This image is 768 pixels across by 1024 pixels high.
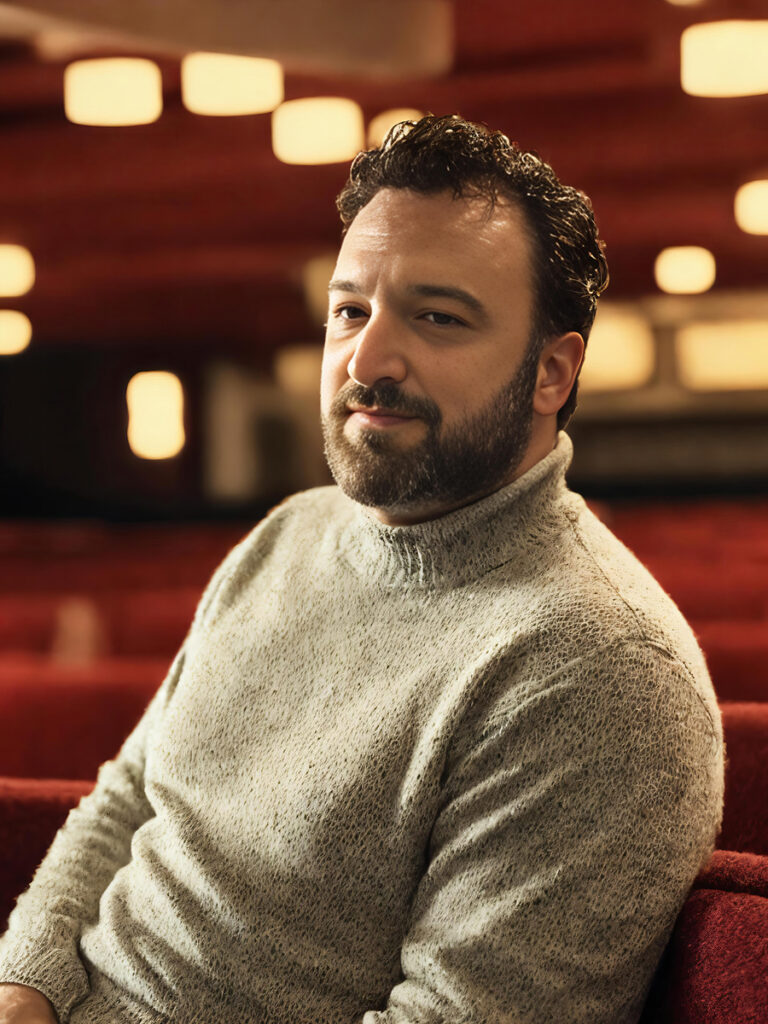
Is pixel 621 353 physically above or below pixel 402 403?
below

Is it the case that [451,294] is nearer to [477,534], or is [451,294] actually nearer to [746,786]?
[477,534]

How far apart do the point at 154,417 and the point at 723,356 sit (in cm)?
475

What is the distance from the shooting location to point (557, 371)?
1214mm

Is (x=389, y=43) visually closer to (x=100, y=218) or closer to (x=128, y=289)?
(x=100, y=218)

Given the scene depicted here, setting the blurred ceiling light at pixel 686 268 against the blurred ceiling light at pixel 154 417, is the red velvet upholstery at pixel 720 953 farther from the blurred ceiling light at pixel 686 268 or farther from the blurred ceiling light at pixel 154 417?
the blurred ceiling light at pixel 154 417

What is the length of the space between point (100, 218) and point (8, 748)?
6.64 metres

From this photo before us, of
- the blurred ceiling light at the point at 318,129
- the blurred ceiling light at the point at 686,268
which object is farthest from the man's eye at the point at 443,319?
the blurred ceiling light at the point at 686,268

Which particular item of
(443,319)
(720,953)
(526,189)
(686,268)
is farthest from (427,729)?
(686,268)

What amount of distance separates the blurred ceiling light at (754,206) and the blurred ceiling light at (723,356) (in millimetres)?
3342

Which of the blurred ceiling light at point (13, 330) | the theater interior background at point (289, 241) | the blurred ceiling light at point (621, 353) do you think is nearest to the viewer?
the theater interior background at point (289, 241)

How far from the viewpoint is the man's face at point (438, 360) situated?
113cm

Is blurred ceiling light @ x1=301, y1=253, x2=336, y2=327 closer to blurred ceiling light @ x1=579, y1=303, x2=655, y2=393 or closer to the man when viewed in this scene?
blurred ceiling light @ x1=579, y1=303, x2=655, y2=393

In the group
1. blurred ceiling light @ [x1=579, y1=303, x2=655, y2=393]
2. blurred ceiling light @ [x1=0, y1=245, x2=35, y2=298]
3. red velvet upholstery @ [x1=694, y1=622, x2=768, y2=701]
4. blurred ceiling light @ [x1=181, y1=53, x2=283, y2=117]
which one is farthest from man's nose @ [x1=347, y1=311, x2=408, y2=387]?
blurred ceiling light @ [x1=579, y1=303, x2=655, y2=393]

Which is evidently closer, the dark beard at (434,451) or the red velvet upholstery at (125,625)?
the dark beard at (434,451)
